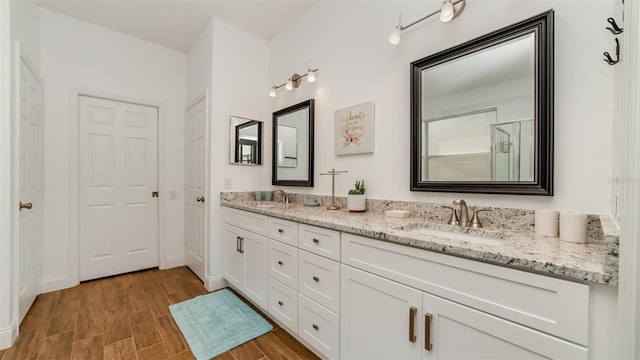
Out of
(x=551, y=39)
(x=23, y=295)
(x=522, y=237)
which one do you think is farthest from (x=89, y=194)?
(x=551, y=39)

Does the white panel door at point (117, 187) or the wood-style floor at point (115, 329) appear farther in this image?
the white panel door at point (117, 187)

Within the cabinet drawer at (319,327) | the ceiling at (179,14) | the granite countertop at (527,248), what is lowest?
the cabinet drawer at (319,327)

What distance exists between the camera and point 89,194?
292cm

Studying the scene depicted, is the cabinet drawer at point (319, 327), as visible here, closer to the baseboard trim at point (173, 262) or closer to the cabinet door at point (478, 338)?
the cabinet door at point (478, 338)

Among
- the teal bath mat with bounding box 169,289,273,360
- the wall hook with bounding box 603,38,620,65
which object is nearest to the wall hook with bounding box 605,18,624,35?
the wall hook with bounding box 603,38,620,65

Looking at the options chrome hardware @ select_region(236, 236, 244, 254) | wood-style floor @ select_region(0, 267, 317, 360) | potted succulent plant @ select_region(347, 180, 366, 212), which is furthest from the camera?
chrome hardware @ select_region(236, 236, 244, 254)

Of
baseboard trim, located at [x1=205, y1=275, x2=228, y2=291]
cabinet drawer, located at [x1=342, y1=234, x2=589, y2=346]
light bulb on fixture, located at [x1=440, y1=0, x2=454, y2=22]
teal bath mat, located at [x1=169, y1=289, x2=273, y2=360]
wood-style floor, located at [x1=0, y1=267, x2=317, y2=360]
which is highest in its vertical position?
light bulb on fixture, located at [x1=440, y1=0, x2=454, y2=22]

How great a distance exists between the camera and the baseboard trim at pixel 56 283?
2.60 m

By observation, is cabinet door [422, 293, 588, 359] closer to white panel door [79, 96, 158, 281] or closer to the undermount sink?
the undermount sink

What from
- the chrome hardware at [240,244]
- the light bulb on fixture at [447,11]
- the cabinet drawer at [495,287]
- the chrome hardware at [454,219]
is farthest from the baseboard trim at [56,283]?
the light bulb on fixture at [447,11]

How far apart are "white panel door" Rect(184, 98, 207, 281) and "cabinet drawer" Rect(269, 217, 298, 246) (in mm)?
1188

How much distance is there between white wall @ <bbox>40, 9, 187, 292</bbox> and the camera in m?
2.67

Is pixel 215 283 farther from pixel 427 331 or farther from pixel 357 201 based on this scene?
pixel 427 331

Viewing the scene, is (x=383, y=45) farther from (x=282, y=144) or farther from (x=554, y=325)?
(x=554, y=325)
